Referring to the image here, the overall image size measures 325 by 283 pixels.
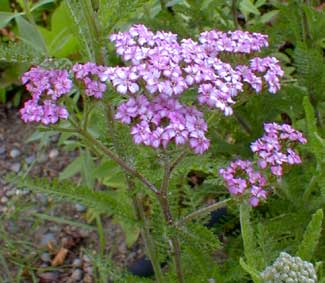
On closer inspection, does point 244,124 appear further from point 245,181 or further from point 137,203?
point 245,181

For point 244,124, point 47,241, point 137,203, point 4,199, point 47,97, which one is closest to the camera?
point 47,97

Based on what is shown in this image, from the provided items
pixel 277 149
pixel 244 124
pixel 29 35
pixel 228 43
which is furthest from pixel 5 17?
pixel 277 149

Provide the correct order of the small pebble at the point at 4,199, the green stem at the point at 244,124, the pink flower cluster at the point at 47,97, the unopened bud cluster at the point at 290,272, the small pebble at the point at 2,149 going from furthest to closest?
the small pebble at the point at 2,149, the small pebble at the point at 4,199, the green stem at the point at 244,124, the pink flower cluster at the point at 47,97, the unopened bud cluster at the point at 290,272

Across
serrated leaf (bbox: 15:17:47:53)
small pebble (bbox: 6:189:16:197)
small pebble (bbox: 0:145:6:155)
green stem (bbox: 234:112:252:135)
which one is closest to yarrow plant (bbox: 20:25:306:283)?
green stem (bbox: 234:112:252:135)

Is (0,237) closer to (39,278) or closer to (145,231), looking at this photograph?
(39,278)


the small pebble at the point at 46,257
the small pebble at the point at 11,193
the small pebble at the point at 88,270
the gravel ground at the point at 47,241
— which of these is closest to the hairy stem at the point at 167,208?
the gravel ground at the point at 47,241

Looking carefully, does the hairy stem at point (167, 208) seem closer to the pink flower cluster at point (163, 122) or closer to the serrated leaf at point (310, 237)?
the pink flower cluster at point (163, 122)
